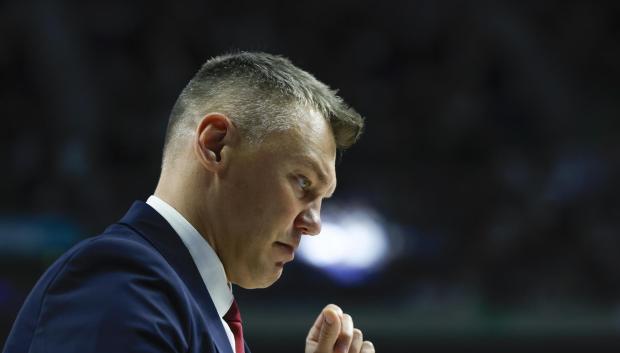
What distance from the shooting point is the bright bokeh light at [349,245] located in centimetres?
550

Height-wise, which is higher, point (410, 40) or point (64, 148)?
point (410, 40)

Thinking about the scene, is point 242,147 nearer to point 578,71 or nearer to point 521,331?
point 521,331

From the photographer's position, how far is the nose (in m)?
1.20

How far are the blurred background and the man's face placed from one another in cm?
347

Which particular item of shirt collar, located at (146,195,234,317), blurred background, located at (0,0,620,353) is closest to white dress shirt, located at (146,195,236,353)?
shirt collar, located at (146,195,234,317)

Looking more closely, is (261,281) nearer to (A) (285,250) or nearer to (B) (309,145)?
(A) (285,250)

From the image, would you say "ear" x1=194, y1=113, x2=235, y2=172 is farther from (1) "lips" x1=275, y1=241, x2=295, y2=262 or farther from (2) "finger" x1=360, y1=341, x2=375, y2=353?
(2) "finger" x1=360, y1=341, x2=375, y2=353

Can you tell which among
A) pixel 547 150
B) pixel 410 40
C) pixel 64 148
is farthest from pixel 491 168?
pixel 64 148

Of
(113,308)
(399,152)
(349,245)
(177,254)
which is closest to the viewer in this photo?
(113,308)

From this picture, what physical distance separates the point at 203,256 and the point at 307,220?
0.48 feet

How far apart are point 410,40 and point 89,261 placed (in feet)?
20.5

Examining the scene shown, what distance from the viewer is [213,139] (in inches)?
46.0

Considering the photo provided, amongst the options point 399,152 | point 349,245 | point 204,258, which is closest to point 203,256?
point 204,258

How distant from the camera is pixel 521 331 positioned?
4.86 metres
